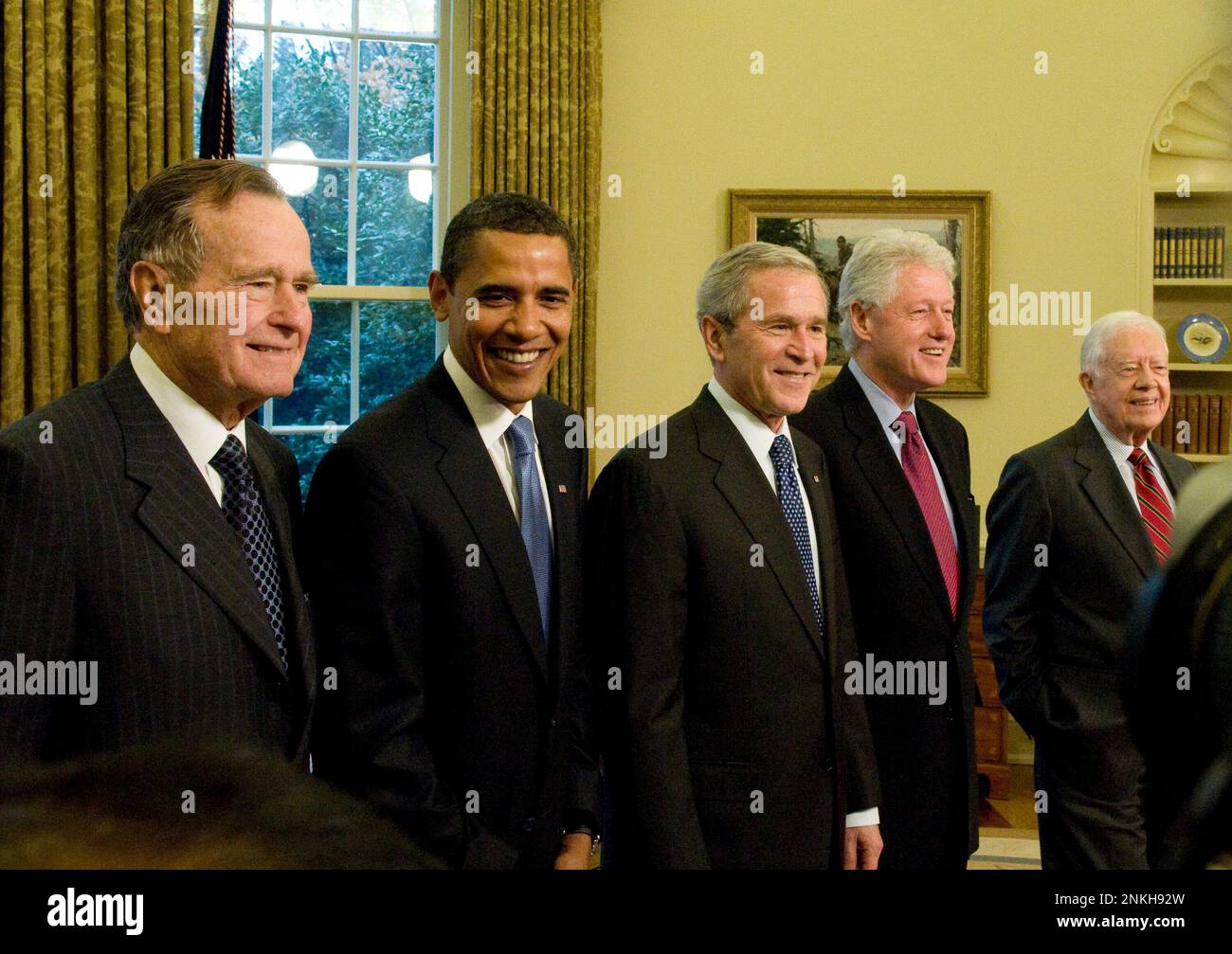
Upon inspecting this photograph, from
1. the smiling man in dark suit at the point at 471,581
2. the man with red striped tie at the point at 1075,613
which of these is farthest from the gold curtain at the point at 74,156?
the man with red striped tie at the point at 1075,613

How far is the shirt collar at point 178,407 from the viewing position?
1513 mm

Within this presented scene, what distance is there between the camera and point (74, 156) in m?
4.92

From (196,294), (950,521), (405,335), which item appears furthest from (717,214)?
(196,294)

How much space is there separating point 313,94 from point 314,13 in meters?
0.41

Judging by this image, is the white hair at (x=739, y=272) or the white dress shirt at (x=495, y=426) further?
the white hair at (x=739, y=272)

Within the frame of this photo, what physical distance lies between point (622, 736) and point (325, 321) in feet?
14.2

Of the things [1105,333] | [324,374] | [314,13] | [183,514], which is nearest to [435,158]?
[314,13]

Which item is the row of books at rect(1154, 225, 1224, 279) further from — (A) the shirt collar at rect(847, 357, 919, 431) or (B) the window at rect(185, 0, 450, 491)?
(A) the shirt collar at rect(847, 357, 919, 431)

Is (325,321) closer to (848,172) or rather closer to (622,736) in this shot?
(848,172)

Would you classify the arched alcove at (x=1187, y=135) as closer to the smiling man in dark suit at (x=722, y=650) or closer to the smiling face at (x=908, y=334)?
the smiling face at (x=908, y=334)

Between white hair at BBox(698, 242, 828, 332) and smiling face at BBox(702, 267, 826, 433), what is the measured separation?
0.03 ft

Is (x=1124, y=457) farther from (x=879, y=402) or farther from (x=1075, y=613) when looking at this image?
(x=879, y=402)

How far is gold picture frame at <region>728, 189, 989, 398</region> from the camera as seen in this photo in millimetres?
5961

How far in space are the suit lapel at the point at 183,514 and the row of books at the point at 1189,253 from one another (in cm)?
573
